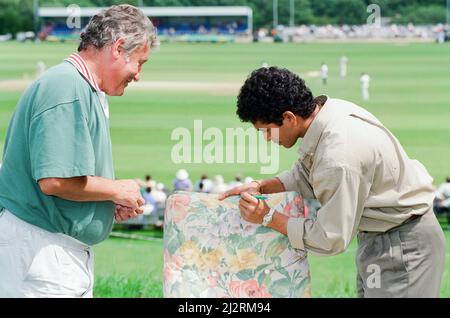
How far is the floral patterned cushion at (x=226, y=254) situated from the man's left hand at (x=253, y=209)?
0.19 feet

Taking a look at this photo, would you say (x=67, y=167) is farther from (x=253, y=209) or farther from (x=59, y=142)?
(x=253, y=209)

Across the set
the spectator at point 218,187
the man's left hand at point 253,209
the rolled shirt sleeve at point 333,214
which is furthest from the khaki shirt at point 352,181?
the spectator at point 218,187

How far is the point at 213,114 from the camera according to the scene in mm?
23750

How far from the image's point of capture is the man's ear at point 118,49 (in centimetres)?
338

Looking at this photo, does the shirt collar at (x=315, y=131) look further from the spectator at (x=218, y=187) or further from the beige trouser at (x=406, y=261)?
the spectator at (x=218, y=187)

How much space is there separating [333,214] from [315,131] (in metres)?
0.31

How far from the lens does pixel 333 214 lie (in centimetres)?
334

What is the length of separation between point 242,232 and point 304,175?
1.31 ft

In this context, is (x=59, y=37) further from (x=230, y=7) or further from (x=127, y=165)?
(x=127, y=165)

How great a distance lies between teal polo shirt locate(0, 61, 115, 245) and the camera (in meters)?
3.29

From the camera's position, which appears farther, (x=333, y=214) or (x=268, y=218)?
(x=268, y=218)

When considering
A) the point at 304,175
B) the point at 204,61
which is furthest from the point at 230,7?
the point at 304,175

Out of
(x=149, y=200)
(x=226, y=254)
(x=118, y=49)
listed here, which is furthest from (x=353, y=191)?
(x=149, y=200)

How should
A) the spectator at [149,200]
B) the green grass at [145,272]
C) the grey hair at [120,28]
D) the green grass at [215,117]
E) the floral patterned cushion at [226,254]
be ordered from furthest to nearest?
the spectator at [149,200] → the green grass at [215,117] → the green grass at [145,272] → the floral patterned cushion at [226,254] → the grey hair at [120,28]
